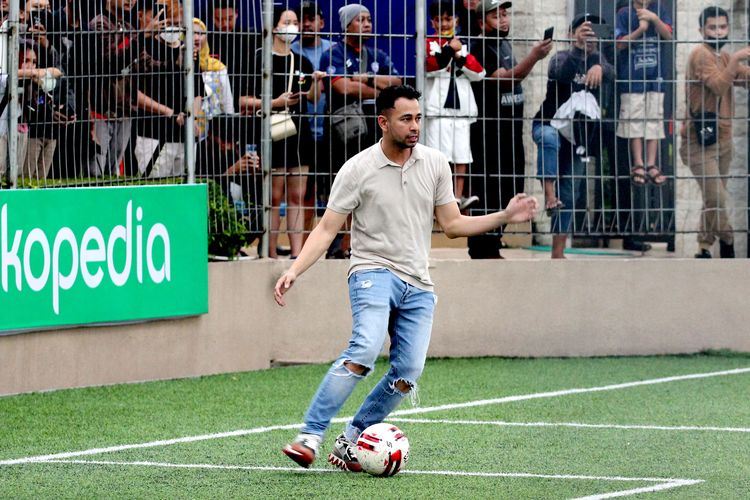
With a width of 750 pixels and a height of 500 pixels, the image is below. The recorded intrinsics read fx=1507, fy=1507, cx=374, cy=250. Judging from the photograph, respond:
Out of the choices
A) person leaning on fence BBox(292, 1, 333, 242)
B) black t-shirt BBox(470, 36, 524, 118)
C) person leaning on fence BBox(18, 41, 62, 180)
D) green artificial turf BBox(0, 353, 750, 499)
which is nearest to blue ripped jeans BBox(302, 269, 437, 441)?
green artificial turf BBox(0, 353, 750, 499)

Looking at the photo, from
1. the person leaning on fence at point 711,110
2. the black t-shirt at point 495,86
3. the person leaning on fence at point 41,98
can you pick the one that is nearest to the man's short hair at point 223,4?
the person leaning on fence at point 41,98

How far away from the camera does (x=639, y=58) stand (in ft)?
43.4

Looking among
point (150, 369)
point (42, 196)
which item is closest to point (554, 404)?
point (150, 369)

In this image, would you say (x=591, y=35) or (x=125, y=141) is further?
(x=591, y=35)

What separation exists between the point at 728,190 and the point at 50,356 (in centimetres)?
628

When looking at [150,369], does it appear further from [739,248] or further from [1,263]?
[739,248]

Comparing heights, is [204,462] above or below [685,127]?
below

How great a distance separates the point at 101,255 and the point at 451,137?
3.40m

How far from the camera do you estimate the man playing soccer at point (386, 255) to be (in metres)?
7.64

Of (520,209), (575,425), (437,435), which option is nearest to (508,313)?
(575,425)

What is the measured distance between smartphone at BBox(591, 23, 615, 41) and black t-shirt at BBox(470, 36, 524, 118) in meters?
0.77

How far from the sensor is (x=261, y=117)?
12.5m

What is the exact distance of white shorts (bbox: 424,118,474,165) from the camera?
12961 millimetres

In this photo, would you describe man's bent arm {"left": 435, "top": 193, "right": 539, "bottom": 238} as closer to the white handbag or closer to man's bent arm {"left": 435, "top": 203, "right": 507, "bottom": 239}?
man's bent arm {"left": 435, "top": 203, "right": 507, "bottom": 239}
